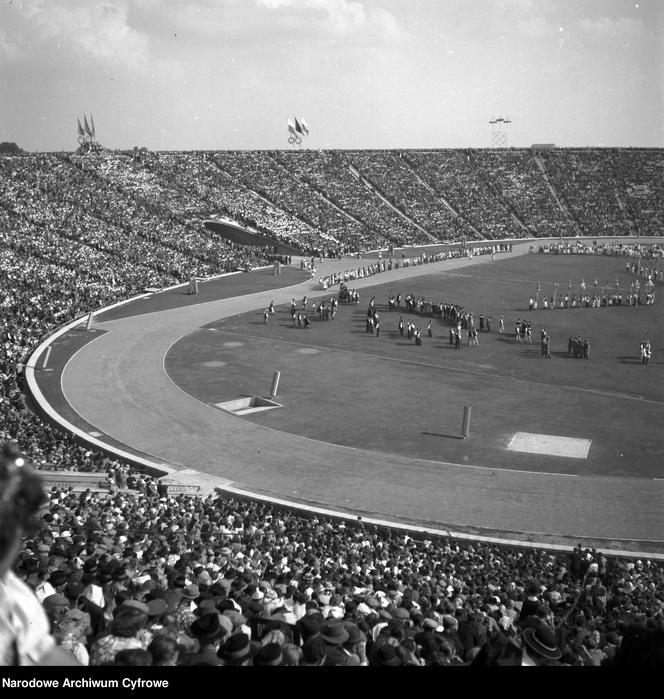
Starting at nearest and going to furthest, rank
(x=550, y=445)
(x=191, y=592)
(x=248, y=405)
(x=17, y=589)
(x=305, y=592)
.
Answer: (x=17, y=589), (x=191, y=592), (x=305, y=592), (x=550, y=445), (x=248, y=405)

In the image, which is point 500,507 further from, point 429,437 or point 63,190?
point 63,190

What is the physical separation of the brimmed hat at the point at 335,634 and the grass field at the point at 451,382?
15577mm

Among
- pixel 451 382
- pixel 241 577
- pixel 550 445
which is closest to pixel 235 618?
pixel 241 577

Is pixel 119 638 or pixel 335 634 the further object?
pixel 335 634

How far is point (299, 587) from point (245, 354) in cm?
2577

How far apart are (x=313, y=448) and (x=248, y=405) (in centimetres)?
547

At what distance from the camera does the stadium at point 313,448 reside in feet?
22.5

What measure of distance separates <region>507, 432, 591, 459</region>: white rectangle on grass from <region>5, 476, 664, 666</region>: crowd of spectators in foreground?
22.1 feet

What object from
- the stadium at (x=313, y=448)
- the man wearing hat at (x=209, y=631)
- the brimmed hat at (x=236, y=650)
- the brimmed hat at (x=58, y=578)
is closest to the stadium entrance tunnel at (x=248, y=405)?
the stadium at (x=313, y=448)

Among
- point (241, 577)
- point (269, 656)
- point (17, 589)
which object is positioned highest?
point (17, 589)

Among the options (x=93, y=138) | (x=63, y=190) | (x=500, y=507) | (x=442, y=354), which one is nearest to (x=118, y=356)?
(x=442, y=354)

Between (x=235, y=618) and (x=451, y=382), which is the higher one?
(x=235, y=618)

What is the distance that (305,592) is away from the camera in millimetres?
10148

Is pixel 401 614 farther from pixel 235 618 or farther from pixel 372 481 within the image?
pixel 372 481
